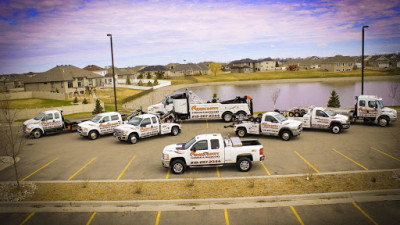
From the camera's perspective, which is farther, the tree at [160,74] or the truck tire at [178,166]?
the tree at [160,74]

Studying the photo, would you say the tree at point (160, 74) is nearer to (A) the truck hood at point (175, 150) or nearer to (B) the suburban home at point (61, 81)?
(B) the suburban home at point (61, 81)

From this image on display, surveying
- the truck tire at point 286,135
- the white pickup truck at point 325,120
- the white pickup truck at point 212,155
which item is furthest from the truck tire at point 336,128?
the white pickup truck at point 212,155

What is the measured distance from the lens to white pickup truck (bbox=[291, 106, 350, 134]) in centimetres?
2003

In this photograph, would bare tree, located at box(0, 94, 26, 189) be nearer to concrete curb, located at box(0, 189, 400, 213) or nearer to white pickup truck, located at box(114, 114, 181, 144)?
concrete curb, located at box(0, 189, 400, 213)

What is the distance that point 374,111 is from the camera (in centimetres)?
2175

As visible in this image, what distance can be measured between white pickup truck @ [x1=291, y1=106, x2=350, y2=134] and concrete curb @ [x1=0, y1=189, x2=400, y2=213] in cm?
991

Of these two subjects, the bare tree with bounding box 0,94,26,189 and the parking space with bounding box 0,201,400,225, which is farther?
the bare tree with bounding box 0,94,26,189

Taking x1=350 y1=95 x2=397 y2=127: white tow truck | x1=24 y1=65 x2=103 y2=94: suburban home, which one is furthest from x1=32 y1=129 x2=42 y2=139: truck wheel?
x1=24 y1=65 x2=103 y2=94: suburban home

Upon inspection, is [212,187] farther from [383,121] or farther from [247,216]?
[383,121]

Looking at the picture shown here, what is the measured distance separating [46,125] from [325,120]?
21942 mm

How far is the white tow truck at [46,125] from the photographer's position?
2256 cm

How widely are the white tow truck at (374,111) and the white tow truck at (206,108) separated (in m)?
8.74

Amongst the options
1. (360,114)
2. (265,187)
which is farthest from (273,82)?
(265,187)

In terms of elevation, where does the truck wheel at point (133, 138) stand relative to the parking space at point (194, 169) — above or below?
above
